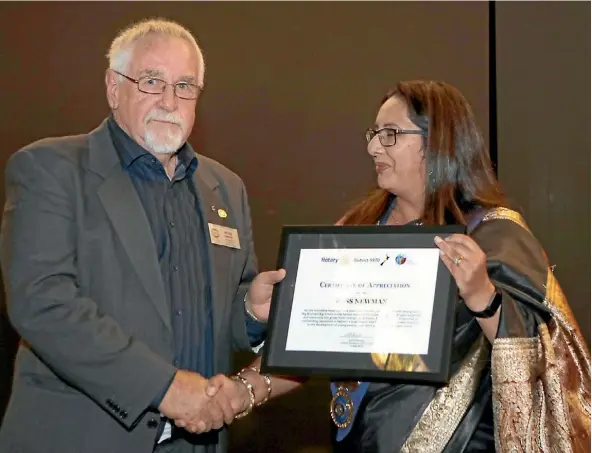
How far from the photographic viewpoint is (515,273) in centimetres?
220

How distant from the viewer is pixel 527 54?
389 centimetres

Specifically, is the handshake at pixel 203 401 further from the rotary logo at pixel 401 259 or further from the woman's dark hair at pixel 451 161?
the woman's dark hair at pixel 451 161

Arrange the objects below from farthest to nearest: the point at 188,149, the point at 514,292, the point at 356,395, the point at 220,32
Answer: the point at 220,32 < the point at 188,149 < the point at 356,395 < the point at 514,292

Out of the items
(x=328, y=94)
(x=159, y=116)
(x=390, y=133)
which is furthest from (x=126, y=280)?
(x=328, y=94)

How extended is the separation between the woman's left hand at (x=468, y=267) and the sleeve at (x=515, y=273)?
81 mm

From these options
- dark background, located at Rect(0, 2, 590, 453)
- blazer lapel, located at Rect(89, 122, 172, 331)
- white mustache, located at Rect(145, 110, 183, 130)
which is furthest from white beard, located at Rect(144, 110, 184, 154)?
dark background, located at Rect(0, 2, 590, 453)

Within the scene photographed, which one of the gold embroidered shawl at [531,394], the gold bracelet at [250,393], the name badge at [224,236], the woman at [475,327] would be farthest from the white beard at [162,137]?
the gold embroidered shawl at [531,394]

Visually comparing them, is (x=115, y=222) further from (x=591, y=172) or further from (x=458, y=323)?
(x=591, y=172)

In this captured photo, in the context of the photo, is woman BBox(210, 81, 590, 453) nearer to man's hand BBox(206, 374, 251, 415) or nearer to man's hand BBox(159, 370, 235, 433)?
man's hand BBox(206, 374, 251, 415)

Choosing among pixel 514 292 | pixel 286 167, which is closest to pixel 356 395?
pixel 514 292

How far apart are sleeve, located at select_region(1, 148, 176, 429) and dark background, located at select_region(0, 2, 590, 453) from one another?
5.26ft

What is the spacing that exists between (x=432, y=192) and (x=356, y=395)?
0.61 m

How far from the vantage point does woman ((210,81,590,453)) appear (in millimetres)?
2131

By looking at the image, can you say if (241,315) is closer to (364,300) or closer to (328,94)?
(364,300)
